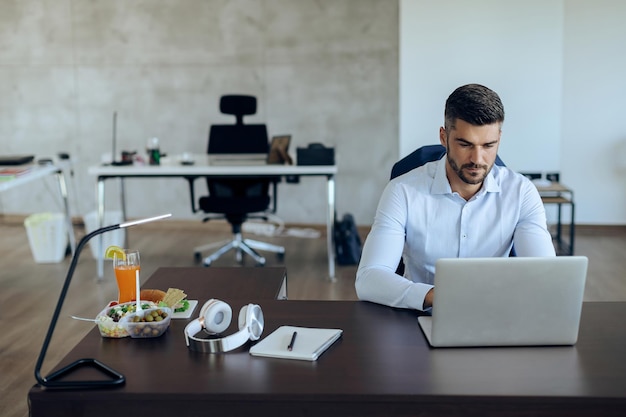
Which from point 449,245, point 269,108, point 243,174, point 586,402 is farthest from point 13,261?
point 586,402

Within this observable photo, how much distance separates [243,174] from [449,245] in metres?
2.79

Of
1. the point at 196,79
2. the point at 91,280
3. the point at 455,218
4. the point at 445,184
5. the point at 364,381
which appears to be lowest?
the point at 91,280

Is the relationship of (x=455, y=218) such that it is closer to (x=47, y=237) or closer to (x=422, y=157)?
(x=422, y=157)

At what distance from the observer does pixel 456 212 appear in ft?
8.33

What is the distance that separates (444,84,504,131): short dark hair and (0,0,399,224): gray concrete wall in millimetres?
4245

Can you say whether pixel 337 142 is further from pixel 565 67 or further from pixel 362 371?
pixel 362 371

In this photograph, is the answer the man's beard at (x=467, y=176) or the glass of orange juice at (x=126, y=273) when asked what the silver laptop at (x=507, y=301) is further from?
the glass of orange juice at (x=126, y=273)

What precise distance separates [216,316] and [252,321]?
0.39 ft

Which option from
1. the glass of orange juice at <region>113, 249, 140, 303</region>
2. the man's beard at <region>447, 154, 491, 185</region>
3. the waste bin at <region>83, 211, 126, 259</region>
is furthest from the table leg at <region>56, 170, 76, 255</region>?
the man's beard at <region>447, 154, 491, 185</region>

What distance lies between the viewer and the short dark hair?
91.4 inches

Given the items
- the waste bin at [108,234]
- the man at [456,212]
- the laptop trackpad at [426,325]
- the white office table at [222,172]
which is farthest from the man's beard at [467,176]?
the waste bin at [108,234]

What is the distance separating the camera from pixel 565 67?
636cm

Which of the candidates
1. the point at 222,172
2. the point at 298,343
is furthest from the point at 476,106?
the point at 222,172

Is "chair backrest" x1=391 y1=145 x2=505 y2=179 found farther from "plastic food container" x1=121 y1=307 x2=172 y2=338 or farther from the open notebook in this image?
"plastic food container" x1=121 y1=307 x2=172 y2=338
